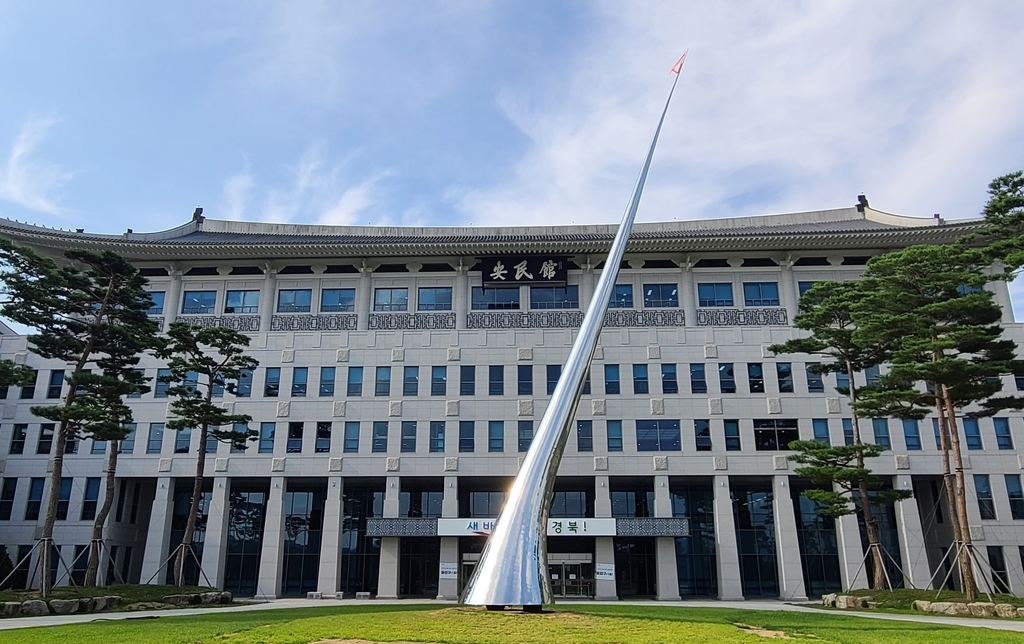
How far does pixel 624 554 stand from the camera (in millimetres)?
33469

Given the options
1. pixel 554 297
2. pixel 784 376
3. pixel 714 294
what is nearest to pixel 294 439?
pixel 554 297

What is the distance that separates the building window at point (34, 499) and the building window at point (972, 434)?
43200mm

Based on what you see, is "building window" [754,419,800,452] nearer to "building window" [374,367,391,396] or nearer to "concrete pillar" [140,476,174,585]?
"building window" [374,367,391,396]

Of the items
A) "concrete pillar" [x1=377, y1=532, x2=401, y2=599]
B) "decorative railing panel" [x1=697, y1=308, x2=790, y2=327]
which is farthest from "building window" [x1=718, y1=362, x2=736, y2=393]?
"concrete pillar" [x1=377, y1=532, x2=401, y2=599]

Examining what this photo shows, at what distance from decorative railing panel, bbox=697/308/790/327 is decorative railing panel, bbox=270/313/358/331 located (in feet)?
58.1

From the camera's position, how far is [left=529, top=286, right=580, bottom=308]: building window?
1446 inches

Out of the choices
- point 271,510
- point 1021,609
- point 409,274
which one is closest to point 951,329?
point 1021,609

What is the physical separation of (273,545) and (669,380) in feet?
65.2

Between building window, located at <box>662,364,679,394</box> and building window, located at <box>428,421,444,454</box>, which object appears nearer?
building window, located at <box>428,421,444,454</box>

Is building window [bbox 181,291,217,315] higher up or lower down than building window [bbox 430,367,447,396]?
higher up

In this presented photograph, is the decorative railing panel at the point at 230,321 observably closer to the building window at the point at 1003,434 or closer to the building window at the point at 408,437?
the building window at the point at 408,437

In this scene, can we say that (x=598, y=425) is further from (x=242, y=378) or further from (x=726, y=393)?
(x=242, y=378)

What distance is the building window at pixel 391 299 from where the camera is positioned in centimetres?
3694

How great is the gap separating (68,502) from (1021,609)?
3715cm
